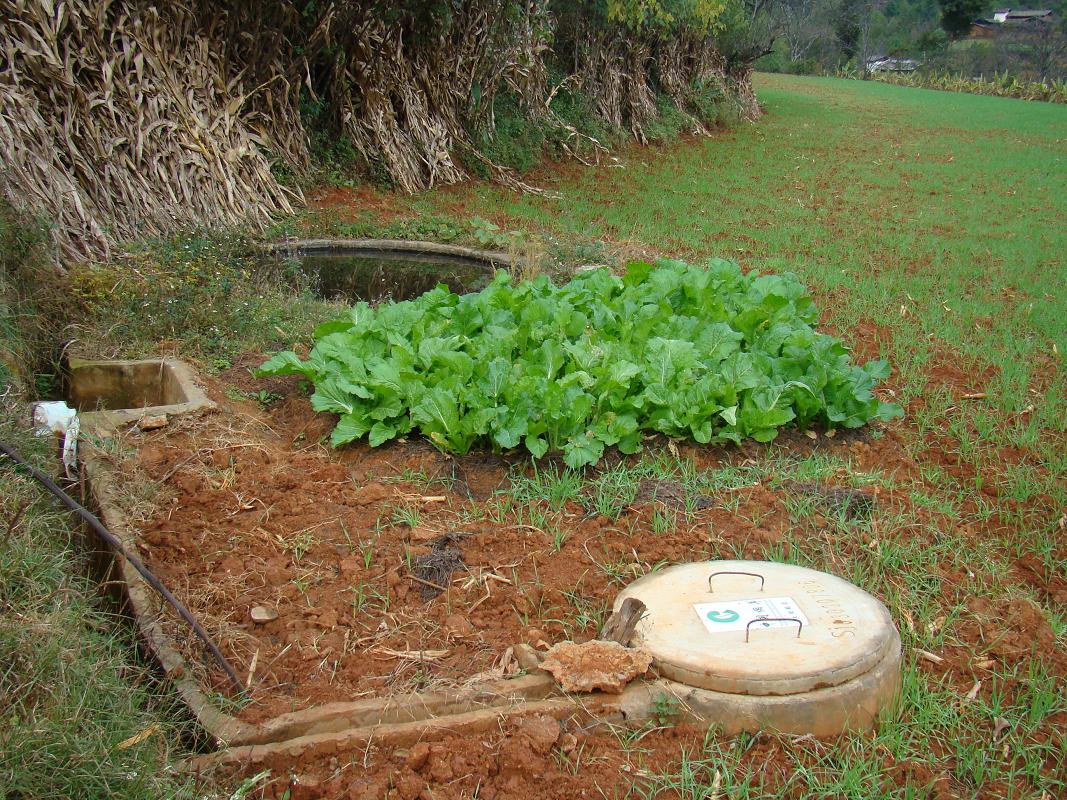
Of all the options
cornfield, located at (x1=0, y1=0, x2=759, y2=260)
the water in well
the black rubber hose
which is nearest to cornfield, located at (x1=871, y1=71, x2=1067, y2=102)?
cornfield, located at (x1=0, y1=0, x2=759, y2=260)

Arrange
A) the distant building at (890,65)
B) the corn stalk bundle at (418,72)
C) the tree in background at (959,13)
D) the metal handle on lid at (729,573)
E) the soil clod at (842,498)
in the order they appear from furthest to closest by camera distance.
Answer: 1. the tree in background at (959,13)
2. the distant building at (890,65)
3. the corn stalk bundle at (418,72)
4. the soil clod at (842,498)
5. the metal handle on lid at (729,573)

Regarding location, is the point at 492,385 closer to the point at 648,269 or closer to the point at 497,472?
the point at 497,472

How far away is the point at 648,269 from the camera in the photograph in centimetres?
548

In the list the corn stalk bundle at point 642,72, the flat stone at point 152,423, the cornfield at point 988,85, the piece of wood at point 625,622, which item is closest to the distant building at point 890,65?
the cornfield at point 988,85

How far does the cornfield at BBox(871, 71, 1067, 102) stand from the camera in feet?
103

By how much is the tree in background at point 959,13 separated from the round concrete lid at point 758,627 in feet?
178

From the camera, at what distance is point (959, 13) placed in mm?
47875

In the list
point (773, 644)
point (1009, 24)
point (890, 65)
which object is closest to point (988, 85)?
point (890, 65)

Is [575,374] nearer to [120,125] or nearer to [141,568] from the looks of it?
[141,568]

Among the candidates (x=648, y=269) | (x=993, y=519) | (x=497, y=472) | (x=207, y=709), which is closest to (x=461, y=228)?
(x=648, y=269)

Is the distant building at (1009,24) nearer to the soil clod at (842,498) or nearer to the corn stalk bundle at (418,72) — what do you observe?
the corn stalk bundle at (418,72)

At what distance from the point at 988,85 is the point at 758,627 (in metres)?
39.9

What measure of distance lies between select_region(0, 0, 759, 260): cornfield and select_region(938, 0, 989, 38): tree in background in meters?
43.3

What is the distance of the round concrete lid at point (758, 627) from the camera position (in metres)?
2.43
